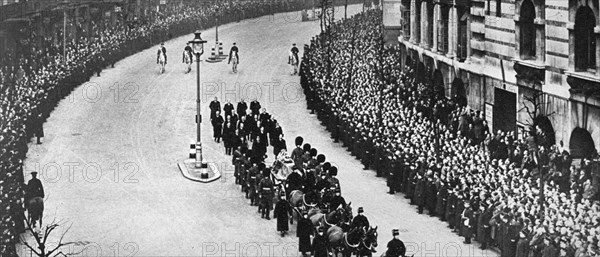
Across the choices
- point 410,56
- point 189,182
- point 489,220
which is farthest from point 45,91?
point 489,220

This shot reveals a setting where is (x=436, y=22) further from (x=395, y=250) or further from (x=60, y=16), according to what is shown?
(x=395, y=250)

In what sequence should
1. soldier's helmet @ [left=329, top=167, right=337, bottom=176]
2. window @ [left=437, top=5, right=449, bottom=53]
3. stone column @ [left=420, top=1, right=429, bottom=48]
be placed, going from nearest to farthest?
1. soldier's helmet @ [left=329, top=167, right=337, bottom=176]
2. window @ [left=437, top=5, right=449, bottom=53]
3. stone column @ [left=420, top=1, right=429, bottom=48]

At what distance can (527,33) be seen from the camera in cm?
4894

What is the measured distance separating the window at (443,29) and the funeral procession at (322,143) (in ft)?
0.30

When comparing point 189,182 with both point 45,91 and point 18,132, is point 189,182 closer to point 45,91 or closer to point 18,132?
point 18,132

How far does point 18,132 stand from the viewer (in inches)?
1912

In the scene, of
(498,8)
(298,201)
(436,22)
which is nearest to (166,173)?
(298,201)

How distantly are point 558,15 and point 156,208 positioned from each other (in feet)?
52.4

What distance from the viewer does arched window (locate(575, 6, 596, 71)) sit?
43175mm

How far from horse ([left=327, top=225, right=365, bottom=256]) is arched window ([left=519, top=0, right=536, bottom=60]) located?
56.2 feet

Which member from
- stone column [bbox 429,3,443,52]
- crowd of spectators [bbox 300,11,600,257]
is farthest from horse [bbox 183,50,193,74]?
stone column [bbox 429,3,443,52]

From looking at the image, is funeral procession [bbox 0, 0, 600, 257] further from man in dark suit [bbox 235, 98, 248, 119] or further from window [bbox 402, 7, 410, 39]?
man in dark suit [bbox 235, 98, 248, 119]

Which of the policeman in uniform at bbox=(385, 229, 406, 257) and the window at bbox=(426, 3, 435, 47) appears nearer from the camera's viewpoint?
the policeman in uniform at bbox=(385, 229, 406, 257)

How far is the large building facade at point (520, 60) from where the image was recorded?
43344 millimetres
